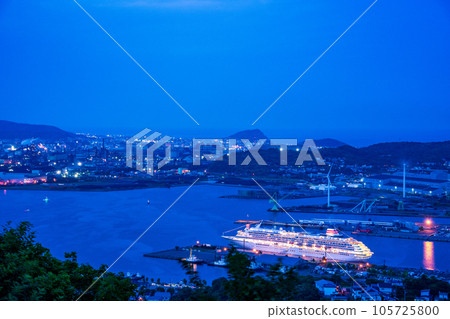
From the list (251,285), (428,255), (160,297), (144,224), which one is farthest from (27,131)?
(251,285)

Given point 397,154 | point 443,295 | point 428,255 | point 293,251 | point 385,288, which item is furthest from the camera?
point 397,154

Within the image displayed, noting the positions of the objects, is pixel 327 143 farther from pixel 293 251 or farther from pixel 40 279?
pixel 40 279

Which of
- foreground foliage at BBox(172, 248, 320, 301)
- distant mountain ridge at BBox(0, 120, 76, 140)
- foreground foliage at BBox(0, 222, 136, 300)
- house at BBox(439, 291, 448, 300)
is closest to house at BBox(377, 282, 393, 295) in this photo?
house at BBox(439, 291, 448, 300)

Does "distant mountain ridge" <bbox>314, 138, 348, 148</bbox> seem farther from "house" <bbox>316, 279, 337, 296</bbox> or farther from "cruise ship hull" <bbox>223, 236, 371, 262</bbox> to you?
"house" <bbox>316, 279, 337, 296</bbox>

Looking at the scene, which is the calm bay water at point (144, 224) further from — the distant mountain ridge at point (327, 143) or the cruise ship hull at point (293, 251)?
the distant mountain ridge at point (327, 143)

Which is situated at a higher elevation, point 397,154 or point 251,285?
point 397,154

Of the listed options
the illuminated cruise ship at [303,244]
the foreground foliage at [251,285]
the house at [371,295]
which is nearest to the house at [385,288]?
the house at [371,295]

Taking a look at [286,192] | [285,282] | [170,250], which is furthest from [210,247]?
[286,192]
